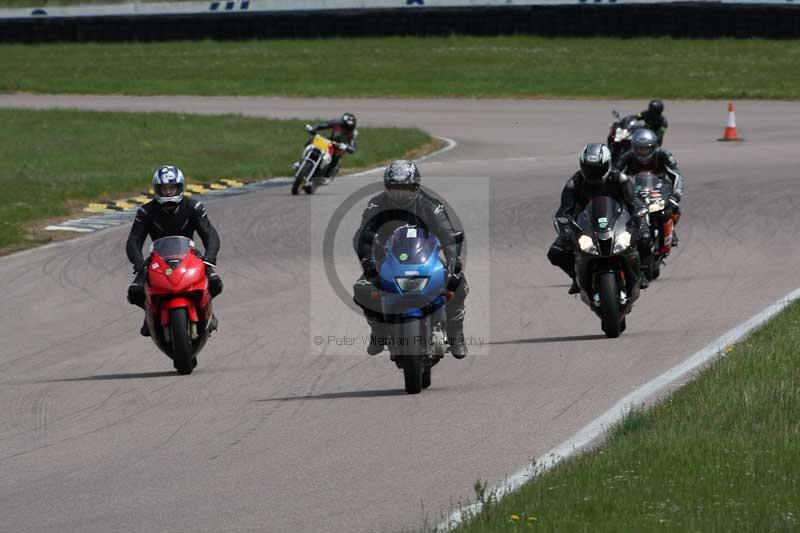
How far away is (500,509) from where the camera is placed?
6.34 m

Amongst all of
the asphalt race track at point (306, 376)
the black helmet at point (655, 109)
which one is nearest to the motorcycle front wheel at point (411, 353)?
the asphalt race track at point (306, 376)

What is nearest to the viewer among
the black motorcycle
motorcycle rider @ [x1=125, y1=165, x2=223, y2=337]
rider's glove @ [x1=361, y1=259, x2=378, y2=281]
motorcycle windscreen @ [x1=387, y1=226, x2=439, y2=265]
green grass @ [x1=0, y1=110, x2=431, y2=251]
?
motorcycle windscreen @ [x1=387, y1=226, x2=439, y2=265]

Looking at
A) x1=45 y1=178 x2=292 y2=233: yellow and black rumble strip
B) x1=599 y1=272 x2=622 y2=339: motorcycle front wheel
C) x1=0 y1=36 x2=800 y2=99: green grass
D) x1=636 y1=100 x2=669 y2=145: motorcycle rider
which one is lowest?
x1=0 y1=36 x2=800 y2=99: green grass

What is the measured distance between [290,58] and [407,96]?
8.47 m

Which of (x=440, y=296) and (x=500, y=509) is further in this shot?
(x=440, y=296)

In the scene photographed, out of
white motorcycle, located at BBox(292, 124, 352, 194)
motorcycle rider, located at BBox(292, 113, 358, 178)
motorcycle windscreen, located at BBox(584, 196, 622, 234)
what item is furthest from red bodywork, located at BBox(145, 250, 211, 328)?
motorcycle rider, located at BBox(292, 113, 358, 178)

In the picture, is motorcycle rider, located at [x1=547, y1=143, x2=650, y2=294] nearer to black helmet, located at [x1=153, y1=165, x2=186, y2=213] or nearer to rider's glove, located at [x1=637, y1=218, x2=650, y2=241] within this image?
rider's glove, located at [x1=637, y1=218, x2=650, y2=241]

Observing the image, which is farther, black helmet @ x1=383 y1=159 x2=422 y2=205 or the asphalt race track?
black helmet @ x1=383 y1=159 x2=422 y2=205

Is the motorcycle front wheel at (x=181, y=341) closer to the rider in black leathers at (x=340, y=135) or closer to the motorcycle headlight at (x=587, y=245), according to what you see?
the motorcycle headlight at (x=587, y=245)

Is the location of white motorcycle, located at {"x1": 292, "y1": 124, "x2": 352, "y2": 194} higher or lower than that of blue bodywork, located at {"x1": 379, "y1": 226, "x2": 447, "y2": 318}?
lower

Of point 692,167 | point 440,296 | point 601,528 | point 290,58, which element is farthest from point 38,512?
point 290,58

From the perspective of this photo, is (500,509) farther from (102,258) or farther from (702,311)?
(102,258)

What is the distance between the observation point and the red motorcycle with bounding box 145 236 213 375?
10.6m

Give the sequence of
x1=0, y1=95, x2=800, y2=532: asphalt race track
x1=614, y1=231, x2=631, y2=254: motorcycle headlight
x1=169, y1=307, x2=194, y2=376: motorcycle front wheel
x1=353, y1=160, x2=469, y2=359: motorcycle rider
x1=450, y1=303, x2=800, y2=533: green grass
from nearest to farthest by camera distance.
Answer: x1=450, y1=303, x2=800, y2=533: green grass, x1=0, y1=95, x2=800, y2=532: asphalt race track, x1=353, y1=160, x2=469, y2=359: motorcycle rider, x1=169, y1=307, x2=194, y2=376: motorcycle front wheel, x1=614, y1=231, x2=631, y2=254: motorcycle headlight
